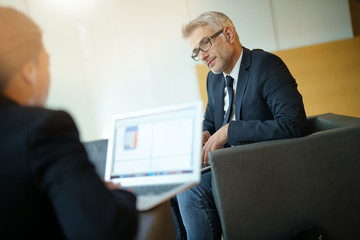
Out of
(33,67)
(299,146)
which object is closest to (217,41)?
(299,146)

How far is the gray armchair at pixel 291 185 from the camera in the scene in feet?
4.51

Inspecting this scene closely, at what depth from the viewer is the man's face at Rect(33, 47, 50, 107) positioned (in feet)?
2.51

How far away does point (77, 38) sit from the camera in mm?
3775

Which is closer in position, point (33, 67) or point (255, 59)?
point (33, 67)

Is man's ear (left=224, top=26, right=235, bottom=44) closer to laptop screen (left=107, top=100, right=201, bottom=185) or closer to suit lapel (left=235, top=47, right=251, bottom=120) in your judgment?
suit lapel (left=235, top=47, right=251, bottom=120)

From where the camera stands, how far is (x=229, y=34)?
6.28ft

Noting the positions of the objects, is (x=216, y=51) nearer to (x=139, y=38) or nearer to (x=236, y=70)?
(x=236, y=70)

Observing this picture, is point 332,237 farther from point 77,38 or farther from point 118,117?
point 77,38

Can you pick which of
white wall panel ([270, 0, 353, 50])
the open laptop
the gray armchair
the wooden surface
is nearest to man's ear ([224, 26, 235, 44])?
the gray armchair

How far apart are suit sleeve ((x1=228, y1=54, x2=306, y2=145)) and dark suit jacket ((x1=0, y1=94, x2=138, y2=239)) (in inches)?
37.1

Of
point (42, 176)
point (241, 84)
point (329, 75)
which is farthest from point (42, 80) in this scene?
point (329, 75)

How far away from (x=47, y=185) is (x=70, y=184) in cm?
4

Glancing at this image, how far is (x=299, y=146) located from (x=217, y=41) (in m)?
0.82

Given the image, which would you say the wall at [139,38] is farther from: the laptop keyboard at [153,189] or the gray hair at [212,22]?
the laptop keyboard at [153,189]
